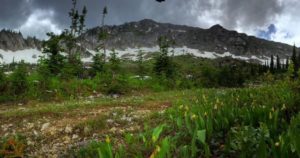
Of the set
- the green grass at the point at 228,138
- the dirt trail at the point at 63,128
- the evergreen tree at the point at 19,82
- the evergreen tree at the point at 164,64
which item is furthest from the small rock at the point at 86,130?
the evergreen tree at the point at 164,64

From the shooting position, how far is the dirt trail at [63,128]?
30.0ft

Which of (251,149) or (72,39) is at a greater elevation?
(72,39)

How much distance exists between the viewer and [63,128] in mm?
10758

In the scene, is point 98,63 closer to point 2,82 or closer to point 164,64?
point 164,64

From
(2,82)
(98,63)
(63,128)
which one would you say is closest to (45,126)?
(63,128)

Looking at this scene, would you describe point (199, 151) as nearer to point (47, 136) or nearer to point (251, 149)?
point (251, 149)

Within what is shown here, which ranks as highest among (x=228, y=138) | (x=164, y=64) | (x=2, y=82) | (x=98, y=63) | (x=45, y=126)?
(x=164, y=64)

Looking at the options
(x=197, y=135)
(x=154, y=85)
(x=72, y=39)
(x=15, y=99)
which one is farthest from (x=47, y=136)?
(x=72, y=39)

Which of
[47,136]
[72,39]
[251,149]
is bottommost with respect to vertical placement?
[47,136]

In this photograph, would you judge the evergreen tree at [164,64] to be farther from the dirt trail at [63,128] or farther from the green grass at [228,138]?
the green grass at [228,138]

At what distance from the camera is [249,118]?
22.8 ft

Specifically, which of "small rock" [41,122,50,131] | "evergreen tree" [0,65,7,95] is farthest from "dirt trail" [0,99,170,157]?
"evergreen tree" [0,65,7,95]

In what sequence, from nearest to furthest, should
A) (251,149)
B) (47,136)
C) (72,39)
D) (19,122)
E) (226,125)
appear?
1. (251,149)
2. (226,125)
3. (47,136)
4. (19,122)
5. (72,39)

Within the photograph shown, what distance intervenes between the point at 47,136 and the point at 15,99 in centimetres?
1362
